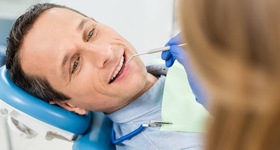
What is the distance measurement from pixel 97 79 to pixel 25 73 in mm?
270

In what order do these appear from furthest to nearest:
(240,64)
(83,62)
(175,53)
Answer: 1. (83,62)
2. (175,53)
3. (240,64)

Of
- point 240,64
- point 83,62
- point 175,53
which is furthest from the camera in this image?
point 83,62

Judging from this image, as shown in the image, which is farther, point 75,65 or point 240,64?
point 75,65

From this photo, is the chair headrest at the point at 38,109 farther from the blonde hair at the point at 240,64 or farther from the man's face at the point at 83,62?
the blonde hair at the point at 240,64

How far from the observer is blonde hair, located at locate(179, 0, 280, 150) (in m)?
0.39

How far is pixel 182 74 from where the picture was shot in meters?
1.44

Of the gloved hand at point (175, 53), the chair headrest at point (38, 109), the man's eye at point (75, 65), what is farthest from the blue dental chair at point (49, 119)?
the gloved hand at point (175, 53)

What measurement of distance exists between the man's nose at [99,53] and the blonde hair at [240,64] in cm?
87

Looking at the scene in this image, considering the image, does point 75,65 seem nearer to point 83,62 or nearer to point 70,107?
point 83,62

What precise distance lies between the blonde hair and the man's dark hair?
1009 mm

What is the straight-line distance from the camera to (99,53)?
131cm

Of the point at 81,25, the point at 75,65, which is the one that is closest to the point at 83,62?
the point at 75,65

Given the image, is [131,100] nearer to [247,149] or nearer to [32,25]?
[32,25]

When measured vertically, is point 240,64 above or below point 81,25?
above
